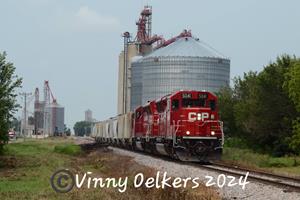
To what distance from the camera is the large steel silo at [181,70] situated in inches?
6294

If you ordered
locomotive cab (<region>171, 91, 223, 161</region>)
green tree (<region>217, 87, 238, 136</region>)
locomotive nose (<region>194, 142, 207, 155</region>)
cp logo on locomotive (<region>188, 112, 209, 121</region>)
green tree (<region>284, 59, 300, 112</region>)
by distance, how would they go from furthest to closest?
green tree (<region>217, 87, 238, 136</region>) → green tree (<region>284, 59, 300, 112</region>) → cp logo on locomotive (<region>188, 112, 209, 121</region>) → locomotive cab (<region>171, 91, 223, 161</region>) → locomotive nose (<region>194, 142, 207, 155</region>)

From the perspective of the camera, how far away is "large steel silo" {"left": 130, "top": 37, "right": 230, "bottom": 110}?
15988 centimetres

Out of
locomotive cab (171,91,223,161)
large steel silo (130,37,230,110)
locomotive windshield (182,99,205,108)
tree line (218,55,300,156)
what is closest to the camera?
locomotive cab (171,91,223,161)

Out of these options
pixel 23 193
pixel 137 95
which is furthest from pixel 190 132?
pixel 137 95

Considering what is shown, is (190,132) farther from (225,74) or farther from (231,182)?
(225,74)

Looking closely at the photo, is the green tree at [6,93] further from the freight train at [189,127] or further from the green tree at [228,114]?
the green tree at [228,114]

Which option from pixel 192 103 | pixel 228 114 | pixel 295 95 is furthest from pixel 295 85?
pixel 228 114

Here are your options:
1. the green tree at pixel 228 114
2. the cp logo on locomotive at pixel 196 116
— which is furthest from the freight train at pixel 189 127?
the green tree at pixel 228 114

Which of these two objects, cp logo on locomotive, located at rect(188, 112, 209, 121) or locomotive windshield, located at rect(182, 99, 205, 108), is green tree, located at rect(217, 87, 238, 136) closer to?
locomotive windshield, located at rect(182, 99, 205, 108)

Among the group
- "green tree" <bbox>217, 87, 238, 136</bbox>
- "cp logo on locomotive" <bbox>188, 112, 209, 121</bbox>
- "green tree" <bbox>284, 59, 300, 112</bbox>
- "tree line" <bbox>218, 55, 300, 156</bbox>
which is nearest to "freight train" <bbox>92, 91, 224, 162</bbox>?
"cp logo on locomotive" <bbox>188, 112, 209, 121</bbox>

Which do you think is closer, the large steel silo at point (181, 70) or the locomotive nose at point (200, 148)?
the locomotive nose at point (200, 148)

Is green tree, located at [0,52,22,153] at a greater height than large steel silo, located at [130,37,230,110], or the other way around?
large steel silo, located at [130,37,230,110]

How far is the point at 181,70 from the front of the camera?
16012 centimetres

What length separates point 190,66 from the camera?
16025 cm
